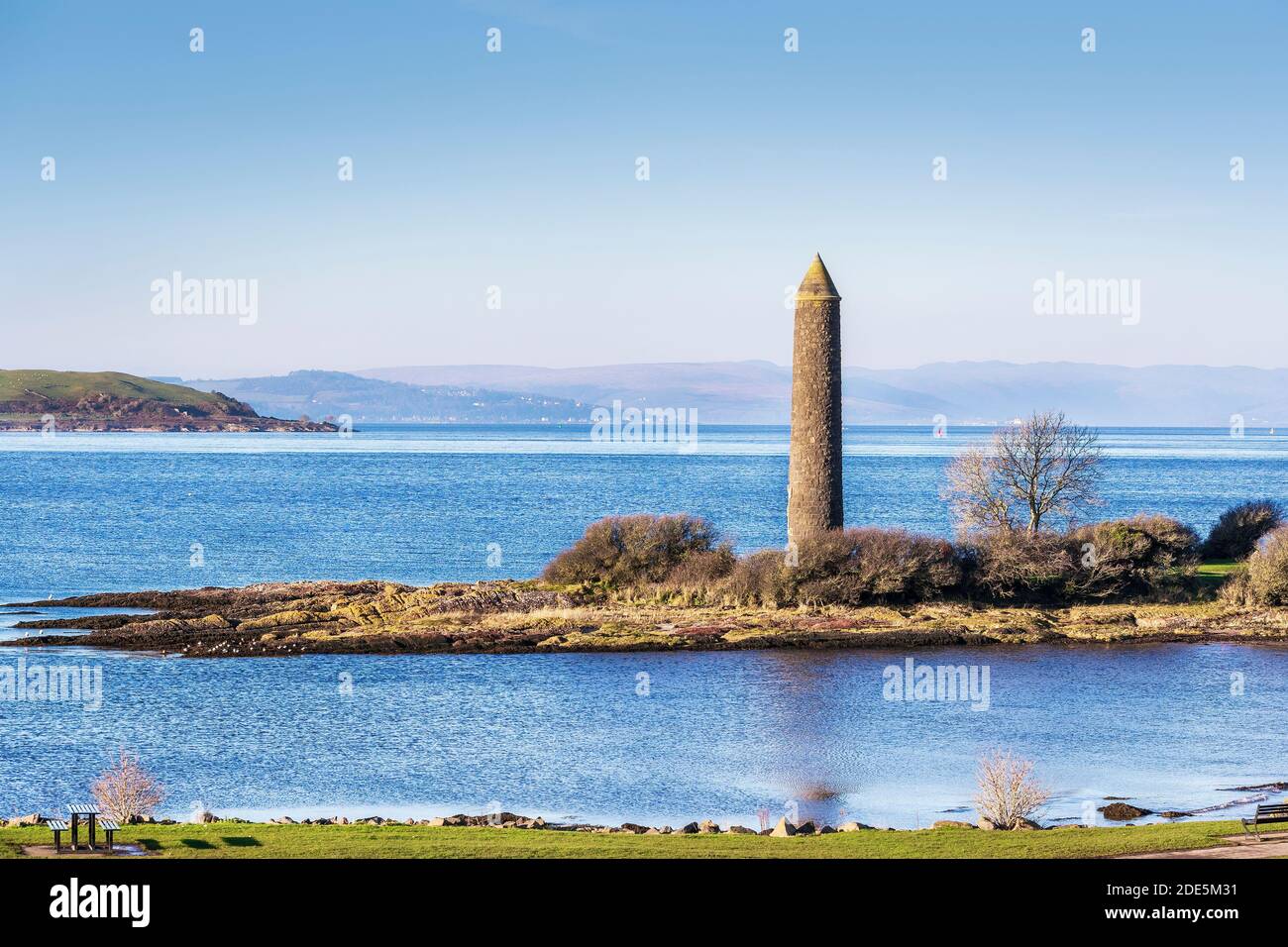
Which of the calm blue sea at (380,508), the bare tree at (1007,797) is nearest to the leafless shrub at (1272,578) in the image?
the bare tree at (1007,797)

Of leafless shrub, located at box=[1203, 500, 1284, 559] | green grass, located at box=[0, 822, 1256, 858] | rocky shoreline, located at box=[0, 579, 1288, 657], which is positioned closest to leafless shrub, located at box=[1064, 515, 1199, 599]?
rocky shoreline, located at box=[0, 579, 1288, 657]

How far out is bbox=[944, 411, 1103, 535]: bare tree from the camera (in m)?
55.7

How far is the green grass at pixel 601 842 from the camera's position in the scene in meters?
19.3

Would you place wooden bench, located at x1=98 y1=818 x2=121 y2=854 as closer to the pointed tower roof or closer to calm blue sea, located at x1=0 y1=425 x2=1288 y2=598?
the pointed tower roof

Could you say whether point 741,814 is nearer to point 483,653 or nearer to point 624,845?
point 624,845

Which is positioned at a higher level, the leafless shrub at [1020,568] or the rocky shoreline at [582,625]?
the leafless shrub at [1020,568]

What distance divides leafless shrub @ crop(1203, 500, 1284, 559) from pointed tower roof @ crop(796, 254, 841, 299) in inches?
768

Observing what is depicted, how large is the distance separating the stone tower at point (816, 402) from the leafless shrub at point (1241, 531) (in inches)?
675

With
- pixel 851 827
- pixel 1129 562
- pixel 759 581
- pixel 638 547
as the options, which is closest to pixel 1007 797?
pixel 851 827

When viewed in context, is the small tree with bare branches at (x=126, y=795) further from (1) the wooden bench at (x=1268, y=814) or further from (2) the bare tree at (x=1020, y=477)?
(2) the bare tree at (x=1020, y=477)

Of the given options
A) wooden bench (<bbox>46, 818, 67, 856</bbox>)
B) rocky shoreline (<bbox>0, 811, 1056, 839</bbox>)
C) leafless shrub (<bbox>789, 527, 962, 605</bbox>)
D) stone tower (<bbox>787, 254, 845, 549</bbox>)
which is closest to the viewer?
wooden bench (<bbox>46, 818, 67, 856</bbox>)

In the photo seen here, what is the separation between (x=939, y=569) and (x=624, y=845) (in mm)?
30291

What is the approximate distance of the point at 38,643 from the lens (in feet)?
144
